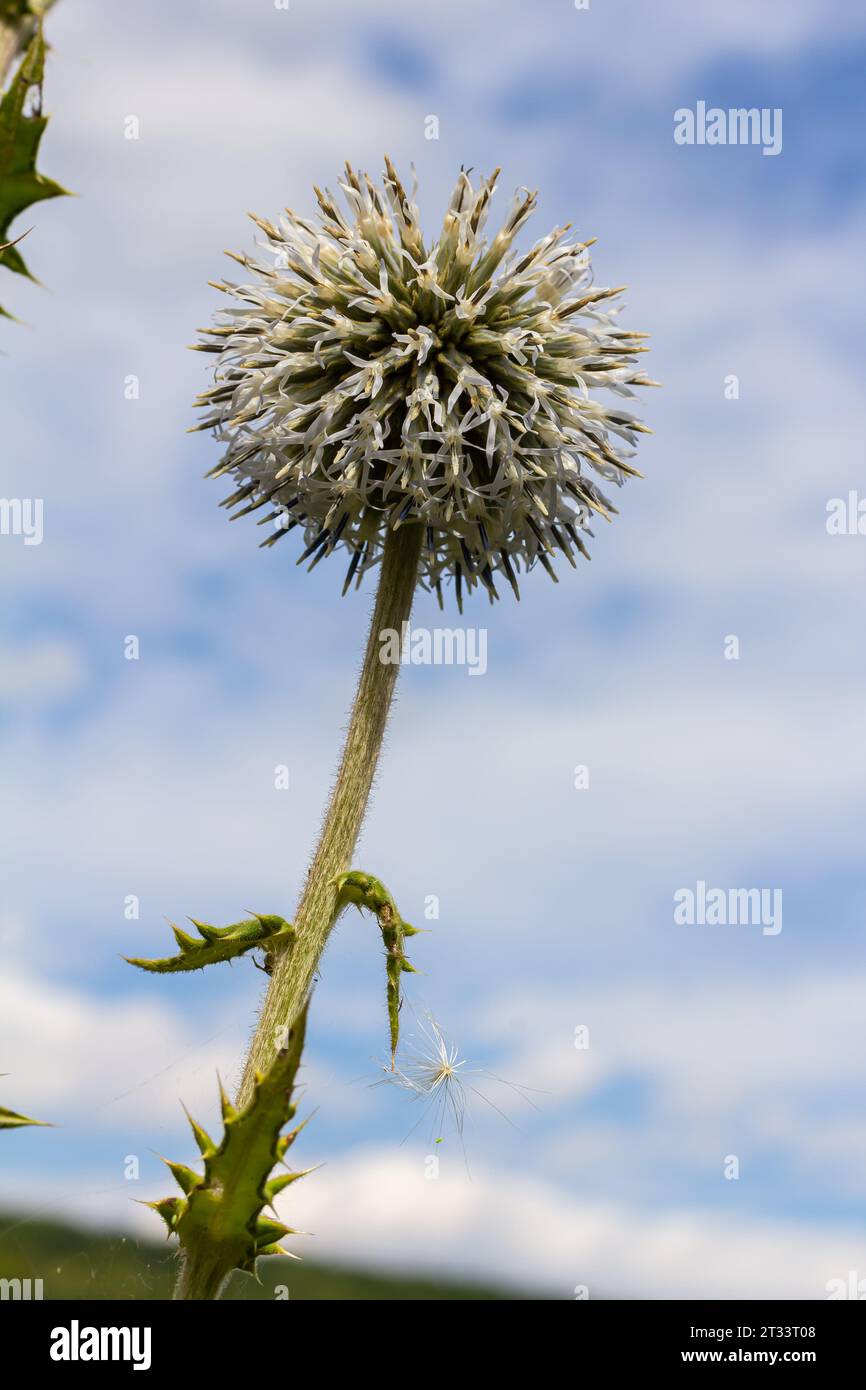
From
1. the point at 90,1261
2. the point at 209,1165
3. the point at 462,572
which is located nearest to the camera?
the point at 209,1165

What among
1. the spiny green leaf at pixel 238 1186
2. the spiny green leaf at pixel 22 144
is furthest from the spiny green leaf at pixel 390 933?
the spiny green leaf at pixel 22 144

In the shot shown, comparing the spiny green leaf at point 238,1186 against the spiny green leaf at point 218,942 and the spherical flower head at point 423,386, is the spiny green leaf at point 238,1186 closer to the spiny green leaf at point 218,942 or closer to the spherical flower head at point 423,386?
the spiny green leaf at point 218,942

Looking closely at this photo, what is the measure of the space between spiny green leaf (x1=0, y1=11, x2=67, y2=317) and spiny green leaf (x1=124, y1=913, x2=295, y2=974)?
3036 millimetres

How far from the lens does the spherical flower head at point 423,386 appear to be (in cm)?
602

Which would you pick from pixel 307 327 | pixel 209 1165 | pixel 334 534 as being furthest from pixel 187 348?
pixel 209 1165

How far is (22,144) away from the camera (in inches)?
126

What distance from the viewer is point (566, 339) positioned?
654 cm

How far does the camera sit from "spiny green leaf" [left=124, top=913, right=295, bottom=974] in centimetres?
544

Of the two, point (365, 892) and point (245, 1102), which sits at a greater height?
point (365, 892)

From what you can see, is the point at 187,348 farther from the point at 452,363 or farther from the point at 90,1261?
the point at 90,1261

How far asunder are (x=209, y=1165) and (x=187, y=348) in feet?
14.3

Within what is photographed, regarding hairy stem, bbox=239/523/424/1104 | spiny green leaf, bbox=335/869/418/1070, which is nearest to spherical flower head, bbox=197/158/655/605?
hairy stem, bbox=239/523/424/1104

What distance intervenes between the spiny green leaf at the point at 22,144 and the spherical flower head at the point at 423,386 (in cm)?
268
